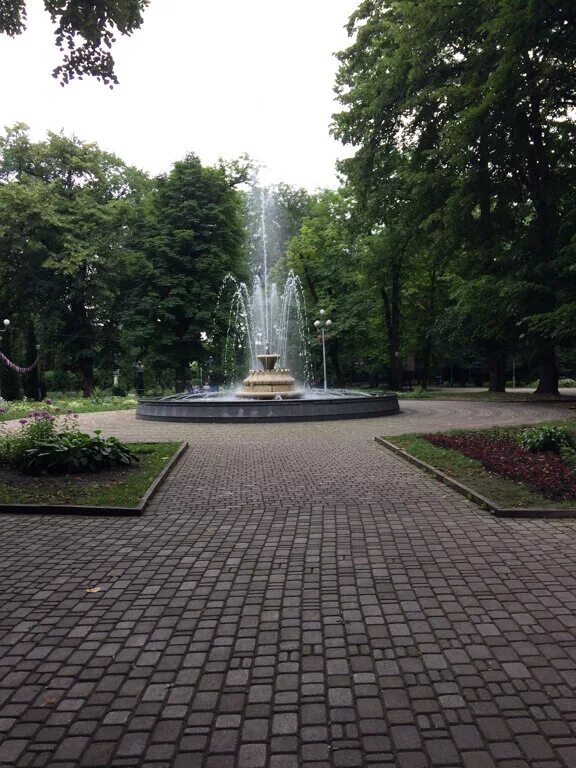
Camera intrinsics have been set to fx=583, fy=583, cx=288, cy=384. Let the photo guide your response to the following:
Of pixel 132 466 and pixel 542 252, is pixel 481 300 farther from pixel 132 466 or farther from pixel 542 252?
pixel 132 466

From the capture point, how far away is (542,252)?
22047 millimetres

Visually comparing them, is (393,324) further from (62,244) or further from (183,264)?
(62,244)

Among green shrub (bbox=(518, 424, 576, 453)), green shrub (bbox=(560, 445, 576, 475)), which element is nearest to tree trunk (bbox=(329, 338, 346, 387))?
green shrub (bbox=(518, 424, 576, 453))

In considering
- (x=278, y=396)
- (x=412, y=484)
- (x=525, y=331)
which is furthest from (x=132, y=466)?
(x=525, y=331)

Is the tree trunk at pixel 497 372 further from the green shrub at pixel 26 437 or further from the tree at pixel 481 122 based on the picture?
the green shrub at pixel 26 437

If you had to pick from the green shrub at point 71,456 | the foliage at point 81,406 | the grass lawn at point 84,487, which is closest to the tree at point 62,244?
the foliage at point 81,406

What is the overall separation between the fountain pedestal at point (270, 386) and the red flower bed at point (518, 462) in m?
9.61

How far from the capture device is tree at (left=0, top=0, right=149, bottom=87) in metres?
9.04

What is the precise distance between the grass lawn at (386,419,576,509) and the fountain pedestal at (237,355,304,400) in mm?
9857

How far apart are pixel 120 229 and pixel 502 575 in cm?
3669

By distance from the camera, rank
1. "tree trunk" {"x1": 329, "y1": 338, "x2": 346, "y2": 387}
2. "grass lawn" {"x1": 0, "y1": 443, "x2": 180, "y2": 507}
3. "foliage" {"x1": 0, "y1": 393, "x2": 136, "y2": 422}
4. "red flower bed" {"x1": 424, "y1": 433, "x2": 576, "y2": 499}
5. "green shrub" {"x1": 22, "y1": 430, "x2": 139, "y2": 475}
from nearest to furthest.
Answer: "grass lawn" {"x1": 0, "y1": 443, "x2": 180, "y2": 507}
"red flower bed" {"x1": 424, "y1": 433, "x2": 576, "y2": 499}
"green shrub" {"x1": 22, "y1": 430, "x2": 139, "y2": 475}
"foliage" {"x1": 0, "y1": 393, "x2": 136, "y2": 422}
"tree trunk" {"x1": 329, "y1": 338, "x2": 346, "y2": 387}

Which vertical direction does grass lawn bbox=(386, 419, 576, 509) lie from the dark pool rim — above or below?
below

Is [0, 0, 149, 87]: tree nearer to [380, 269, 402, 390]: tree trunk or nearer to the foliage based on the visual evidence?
the foliage

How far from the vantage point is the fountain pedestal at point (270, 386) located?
2136 centimetres
